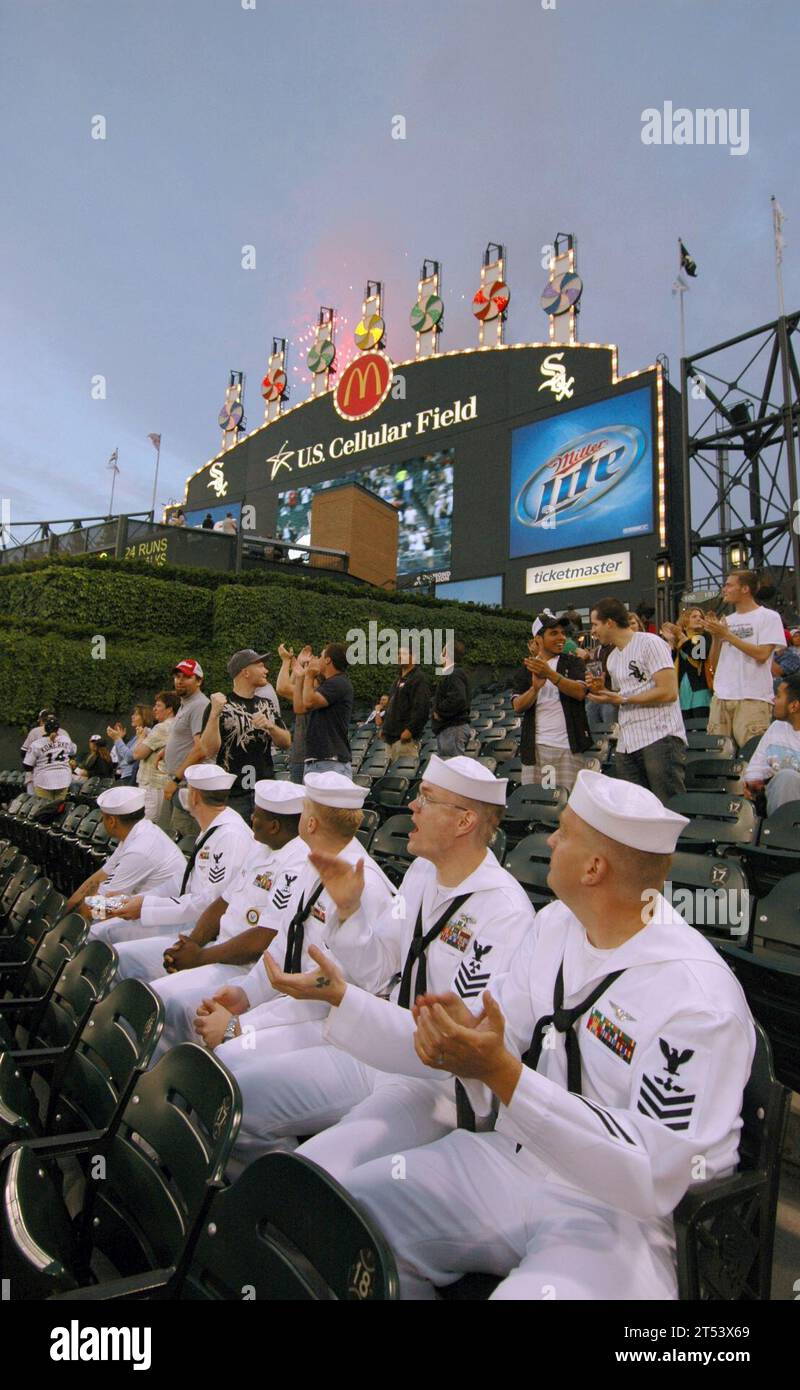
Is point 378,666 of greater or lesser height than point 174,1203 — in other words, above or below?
above

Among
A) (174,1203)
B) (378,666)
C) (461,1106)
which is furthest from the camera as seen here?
(378,666)

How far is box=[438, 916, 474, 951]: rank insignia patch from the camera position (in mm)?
2646

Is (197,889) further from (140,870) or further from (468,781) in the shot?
(468,781)

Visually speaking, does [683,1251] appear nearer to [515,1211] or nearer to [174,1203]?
[515,1211]

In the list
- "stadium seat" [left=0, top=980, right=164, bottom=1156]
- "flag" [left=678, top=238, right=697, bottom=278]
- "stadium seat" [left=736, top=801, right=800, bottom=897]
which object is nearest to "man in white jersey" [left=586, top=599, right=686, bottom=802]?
"stadium seat" [left=736, top=801, right=800, bottom=897]

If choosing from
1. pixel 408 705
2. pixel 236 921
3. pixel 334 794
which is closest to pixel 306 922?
pixel 334 794

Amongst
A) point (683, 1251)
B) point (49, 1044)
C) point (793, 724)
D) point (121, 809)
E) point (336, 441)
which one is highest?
point (336, 441)

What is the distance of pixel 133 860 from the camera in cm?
527

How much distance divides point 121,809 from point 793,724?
15.0ft

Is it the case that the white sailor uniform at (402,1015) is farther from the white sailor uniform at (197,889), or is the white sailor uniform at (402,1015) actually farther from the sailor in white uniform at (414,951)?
the white sailor uniform at (197,889)

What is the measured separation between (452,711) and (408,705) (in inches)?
18.4

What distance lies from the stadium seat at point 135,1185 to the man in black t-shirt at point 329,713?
369 cm

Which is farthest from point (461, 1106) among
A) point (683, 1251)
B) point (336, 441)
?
point (336, 441)

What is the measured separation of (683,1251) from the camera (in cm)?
157
